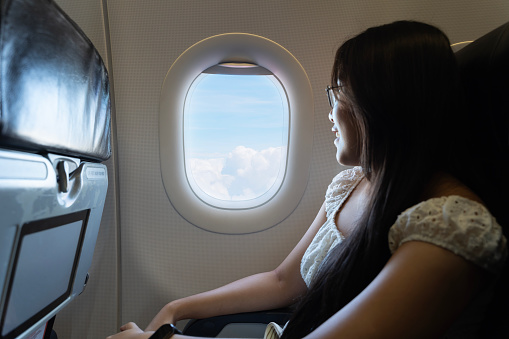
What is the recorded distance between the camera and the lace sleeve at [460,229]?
2.64ft

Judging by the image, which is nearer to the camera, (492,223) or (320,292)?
(492,223)

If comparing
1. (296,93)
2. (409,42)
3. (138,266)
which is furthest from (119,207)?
(409,42)

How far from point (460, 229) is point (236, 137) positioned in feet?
4.29

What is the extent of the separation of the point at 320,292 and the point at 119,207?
3.92 feet

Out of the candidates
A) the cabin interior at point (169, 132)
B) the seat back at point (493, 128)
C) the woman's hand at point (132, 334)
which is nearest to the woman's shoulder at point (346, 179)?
the cabin interior at point (169, 132)

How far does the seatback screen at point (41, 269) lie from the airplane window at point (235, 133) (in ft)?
2.31

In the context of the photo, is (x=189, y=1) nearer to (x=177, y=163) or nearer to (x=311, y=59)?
(x=311, y=59)

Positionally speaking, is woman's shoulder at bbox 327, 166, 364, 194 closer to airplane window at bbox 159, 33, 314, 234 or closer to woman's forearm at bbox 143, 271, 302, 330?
airplane window at bbox 159, 33, 314, 234

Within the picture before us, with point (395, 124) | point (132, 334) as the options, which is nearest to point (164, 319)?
point (132, 334)

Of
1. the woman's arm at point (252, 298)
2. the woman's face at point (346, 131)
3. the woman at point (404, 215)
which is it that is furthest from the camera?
the woman's arm at point (252, 298)

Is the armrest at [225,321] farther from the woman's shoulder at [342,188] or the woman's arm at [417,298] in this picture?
the woman's arm at [417,298]

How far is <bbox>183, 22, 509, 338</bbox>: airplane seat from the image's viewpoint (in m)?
0.88

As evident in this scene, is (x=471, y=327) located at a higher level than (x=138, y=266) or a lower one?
higher

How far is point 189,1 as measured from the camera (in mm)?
1875
